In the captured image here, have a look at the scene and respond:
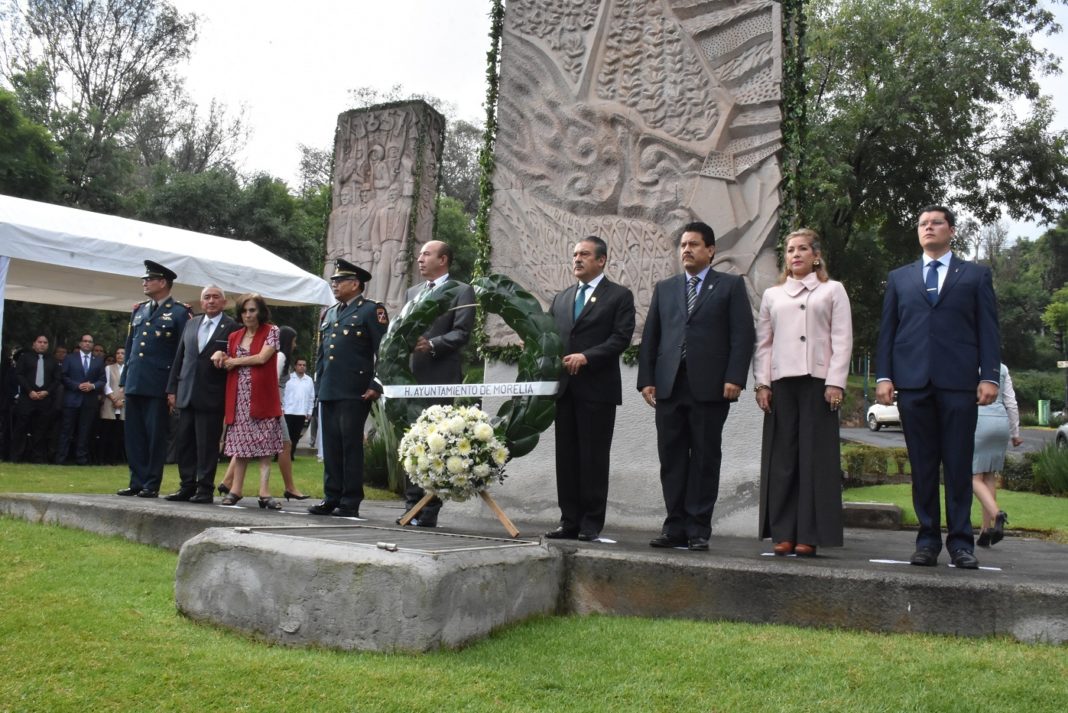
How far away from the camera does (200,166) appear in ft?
102

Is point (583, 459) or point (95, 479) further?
point (95, 479)

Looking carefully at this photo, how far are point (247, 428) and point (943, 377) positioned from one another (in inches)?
182

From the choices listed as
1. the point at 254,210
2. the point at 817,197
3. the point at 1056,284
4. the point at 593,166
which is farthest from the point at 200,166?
the point at 1056,284

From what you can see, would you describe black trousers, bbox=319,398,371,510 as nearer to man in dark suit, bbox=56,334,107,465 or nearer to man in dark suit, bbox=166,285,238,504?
man in dark suit, bbox=166,285,238,504

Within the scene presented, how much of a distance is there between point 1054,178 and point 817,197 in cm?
619

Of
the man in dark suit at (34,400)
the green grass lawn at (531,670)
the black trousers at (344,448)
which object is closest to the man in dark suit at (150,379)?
the black trousers at (344,448)

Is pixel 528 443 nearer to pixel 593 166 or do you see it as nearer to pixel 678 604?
pixel 678 604

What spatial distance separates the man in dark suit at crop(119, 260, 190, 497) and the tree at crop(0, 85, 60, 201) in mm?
12759

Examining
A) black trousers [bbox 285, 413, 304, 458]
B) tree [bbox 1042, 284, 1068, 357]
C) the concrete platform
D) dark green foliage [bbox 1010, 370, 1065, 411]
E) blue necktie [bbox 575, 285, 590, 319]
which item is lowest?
the concrete platform

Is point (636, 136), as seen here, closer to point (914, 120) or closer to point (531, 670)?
point (531, 670)

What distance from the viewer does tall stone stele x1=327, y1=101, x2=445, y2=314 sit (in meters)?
12.3

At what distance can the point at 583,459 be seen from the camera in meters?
5.09

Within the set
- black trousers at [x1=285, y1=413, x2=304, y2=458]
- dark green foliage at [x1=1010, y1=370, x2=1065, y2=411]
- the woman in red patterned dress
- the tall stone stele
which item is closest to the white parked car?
dark green foliage at [x1=1010, y1=370, x2=1065, y2=411]

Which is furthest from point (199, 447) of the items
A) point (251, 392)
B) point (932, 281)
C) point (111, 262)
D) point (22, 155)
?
point (22, 155)
